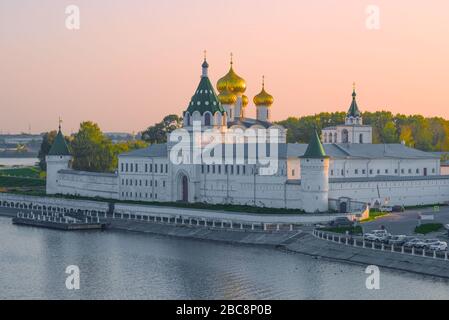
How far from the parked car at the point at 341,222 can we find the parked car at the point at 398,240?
730cm

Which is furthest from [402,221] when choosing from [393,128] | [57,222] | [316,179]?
[393,128]

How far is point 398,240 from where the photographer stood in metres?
51.4

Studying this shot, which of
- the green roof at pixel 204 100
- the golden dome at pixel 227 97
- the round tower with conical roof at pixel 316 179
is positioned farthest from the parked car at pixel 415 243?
the golden dome at pixel 227 97

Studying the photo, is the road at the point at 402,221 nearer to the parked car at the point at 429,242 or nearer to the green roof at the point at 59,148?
the parked car at the point at 429,242

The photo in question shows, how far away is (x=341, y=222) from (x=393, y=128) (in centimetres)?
4945

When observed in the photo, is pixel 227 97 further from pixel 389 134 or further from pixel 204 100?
pixel 389 134

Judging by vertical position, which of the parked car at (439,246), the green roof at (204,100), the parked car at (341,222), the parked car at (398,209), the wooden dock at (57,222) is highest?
the green roof at (204,100)

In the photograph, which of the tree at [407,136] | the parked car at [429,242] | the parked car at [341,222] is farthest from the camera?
the tree at [407,136]

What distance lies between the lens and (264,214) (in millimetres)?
62281

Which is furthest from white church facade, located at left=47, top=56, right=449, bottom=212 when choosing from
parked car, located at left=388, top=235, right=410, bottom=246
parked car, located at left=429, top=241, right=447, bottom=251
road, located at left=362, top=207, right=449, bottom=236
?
parked car, located at left=429, top=241, right=447, bottom=251

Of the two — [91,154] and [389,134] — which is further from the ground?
[389,134]

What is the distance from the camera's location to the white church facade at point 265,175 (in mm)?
65500

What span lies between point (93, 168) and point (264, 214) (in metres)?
41.2
